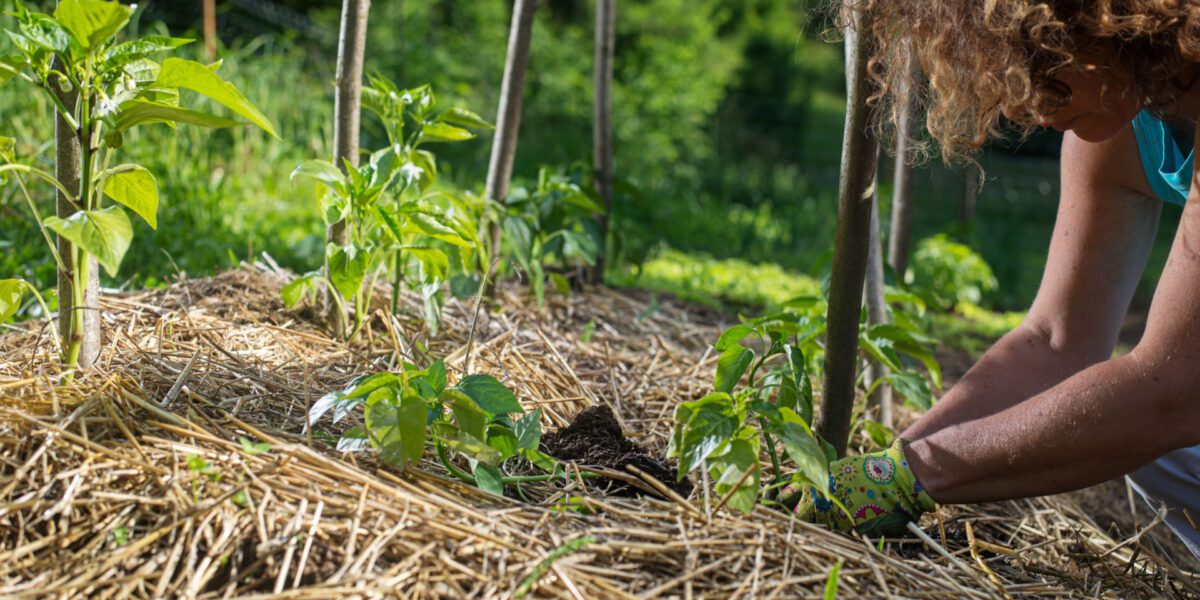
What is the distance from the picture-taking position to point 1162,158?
5.94ft

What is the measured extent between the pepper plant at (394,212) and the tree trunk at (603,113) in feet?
3.32

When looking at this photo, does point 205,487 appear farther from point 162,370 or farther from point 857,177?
point 857,177

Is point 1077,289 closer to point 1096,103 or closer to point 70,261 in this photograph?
point 1096,103

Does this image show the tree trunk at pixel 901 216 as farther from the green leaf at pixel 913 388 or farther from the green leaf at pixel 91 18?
the green leaf at pixel 91 18

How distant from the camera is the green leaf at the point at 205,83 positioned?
4.75ft

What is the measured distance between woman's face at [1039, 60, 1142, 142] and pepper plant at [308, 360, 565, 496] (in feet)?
3.31

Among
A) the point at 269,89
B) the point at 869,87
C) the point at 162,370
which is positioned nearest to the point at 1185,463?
the point at 869,87

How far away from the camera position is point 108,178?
162 cm

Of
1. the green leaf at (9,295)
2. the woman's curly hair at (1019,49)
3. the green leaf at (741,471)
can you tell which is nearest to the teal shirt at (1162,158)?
the woman's curly hair at (1019,49)

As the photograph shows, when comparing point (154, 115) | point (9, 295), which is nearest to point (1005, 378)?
point (154, 115)

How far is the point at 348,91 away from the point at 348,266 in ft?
1.52

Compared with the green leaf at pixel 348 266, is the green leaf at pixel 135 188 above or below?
above

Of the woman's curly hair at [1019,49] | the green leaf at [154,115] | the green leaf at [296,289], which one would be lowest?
the green leaf at [296,289]

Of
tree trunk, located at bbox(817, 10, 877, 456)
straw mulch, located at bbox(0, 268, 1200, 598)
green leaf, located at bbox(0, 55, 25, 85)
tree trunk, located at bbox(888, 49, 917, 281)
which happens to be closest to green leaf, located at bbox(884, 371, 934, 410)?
straw mulch, located at bbox(0, 268, 1200, 598)
